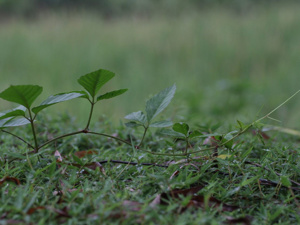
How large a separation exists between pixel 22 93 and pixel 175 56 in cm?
443

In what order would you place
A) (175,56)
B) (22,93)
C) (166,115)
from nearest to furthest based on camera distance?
(22,93) → (166,115) → (175,56)

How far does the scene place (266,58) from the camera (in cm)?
503

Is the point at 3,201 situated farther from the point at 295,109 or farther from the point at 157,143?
the point at 295,109

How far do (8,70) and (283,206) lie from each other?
15.5 ft

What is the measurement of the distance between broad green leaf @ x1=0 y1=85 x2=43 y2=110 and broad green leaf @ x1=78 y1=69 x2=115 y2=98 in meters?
0.10

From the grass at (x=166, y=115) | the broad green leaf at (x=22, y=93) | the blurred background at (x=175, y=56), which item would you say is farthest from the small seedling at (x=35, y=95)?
the blurred background at (x=175, y=56)

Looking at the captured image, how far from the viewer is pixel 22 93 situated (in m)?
0.93

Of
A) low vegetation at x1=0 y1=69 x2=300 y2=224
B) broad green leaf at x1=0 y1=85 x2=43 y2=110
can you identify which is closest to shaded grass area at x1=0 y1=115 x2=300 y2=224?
low vegetation at x1=0 y1=69 x2=300 y2=224

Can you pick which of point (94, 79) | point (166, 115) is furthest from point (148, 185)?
point (166, 115)

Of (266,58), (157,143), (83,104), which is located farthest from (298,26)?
(157,143)

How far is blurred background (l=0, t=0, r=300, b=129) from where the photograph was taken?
13.3ft

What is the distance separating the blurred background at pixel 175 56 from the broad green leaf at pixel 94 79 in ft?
7.44

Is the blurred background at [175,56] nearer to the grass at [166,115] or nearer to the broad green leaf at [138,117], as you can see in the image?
the grass at [166,115]

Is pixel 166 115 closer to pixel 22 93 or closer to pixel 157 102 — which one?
pixel 157 102
